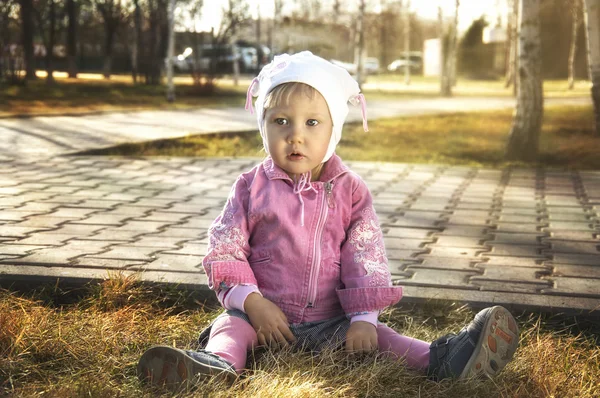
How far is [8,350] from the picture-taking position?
9.36 ft

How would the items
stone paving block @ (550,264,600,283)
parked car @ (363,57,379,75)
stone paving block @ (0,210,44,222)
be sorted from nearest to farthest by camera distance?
stone paving block @ (550,264,600,283)
stone paving block @ (0,210,44,222)
parked car @ (363,57,379,75)

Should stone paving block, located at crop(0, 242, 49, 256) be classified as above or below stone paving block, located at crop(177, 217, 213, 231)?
above

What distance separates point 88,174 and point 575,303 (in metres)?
5.27

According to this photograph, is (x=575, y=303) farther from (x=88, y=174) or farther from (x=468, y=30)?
(x=468, y=30)

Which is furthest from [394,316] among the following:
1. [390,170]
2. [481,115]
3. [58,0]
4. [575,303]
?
[58,0]

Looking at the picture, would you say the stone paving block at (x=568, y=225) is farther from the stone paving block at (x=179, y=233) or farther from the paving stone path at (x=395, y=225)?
the stone paving block at (x=179, y=233)

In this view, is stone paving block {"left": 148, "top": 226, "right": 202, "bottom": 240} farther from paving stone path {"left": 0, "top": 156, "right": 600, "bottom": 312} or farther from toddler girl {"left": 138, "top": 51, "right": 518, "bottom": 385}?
toddler girl {"left": 138, "top": 51, "right": 518, "bottom": 385}

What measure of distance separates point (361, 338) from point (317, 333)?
182mm

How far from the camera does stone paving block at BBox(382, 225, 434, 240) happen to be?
16.7ft

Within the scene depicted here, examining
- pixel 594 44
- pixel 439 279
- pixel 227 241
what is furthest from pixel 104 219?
pixel 594 44

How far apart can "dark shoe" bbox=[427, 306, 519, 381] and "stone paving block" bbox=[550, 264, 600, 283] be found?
1.45 meters

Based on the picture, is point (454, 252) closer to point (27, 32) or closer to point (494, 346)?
point (494, 346)

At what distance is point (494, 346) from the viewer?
273cm

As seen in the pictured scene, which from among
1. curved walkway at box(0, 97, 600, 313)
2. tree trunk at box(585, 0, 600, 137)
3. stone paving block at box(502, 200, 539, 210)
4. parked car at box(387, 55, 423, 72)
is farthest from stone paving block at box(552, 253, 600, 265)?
parked car at box(387, 55, 423, 72)
